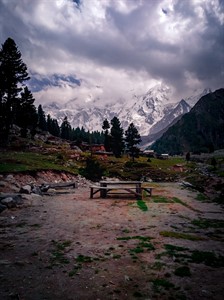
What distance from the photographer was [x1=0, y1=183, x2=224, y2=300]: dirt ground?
20.6 ft

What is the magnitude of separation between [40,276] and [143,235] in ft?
17.6

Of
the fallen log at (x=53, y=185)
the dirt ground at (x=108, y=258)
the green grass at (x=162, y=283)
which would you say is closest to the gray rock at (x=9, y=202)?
the dirt ground at (x=108, y=258)

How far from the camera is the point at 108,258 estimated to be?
8.38 meters

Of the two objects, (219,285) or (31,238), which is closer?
(219,285)

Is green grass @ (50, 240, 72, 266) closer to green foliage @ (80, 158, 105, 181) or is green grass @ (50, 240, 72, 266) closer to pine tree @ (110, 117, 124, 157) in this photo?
green foliage @ (80, 158, 105, 181)

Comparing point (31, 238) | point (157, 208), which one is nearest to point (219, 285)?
point (31, 238)

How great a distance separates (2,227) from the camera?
39.2 feet

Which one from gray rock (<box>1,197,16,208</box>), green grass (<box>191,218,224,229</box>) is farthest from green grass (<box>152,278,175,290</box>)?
gray rock (<box>1,197,16,208</box>)

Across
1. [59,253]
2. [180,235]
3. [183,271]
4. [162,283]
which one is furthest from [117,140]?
[162,283]

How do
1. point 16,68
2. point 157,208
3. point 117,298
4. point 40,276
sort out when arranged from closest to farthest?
1. point 117,298
2. point 40,276
3. point 157,208
4. point 16,68

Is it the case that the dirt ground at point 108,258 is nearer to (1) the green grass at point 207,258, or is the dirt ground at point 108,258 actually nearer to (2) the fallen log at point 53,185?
(1) the green grass at point 207,258

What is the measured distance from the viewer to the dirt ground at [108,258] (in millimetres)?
6279

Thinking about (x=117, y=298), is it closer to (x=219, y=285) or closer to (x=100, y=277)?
(x=100, y=277)

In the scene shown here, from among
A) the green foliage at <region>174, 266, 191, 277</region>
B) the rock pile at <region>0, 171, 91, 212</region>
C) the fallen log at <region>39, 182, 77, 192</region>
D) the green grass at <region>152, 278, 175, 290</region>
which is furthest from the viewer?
the fallen log at <region>39, 182, 77, 192</region>
